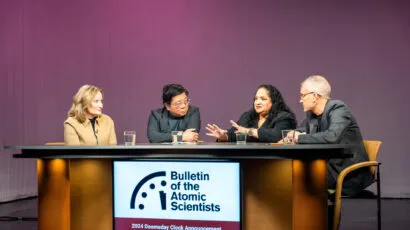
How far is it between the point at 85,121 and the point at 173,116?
36.9 inches

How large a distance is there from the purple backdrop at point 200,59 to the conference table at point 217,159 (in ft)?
11.0

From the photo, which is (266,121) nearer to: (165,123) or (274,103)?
(274,103)

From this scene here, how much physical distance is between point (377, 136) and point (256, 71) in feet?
5.44

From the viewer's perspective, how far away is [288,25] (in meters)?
7.46

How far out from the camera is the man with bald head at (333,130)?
13.6ft

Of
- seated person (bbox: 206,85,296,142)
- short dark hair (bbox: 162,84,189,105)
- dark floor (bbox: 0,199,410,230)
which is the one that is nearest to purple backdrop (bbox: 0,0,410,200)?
dark floor (bbox: 0,199,410,230)

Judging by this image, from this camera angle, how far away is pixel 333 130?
13.7 ft

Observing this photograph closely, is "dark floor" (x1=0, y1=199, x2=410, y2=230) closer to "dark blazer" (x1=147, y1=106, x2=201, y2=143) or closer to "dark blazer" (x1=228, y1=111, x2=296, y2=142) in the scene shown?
"dark blazer" (x1=228, y1=111, x2=296, y2=142)

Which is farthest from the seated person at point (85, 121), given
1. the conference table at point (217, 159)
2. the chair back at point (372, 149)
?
the chair back at point (372, 149)

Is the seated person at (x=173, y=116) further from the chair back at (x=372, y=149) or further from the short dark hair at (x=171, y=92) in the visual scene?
the chair back at (x=372, y=149)

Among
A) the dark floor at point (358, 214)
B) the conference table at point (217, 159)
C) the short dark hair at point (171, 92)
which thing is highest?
the short dark hair at point (171, 92)

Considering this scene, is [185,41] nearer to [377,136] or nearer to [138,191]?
[377,136]

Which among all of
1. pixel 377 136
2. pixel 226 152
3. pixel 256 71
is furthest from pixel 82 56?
pixel 226 152

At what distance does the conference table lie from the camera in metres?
3.72
